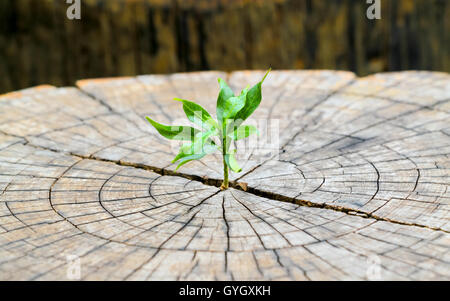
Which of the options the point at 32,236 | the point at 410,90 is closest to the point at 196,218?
the point at 32,236

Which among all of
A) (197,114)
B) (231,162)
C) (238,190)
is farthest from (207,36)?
(231,162)

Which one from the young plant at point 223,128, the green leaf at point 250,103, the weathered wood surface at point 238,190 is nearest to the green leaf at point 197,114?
the young plant at point 223,128

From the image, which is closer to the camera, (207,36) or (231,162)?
(231,162)

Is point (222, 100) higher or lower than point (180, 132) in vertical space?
higher

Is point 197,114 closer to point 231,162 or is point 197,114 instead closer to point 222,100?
point 222,100

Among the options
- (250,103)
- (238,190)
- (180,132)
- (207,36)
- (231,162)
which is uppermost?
(207,36)

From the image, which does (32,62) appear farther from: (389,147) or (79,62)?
(389,147)

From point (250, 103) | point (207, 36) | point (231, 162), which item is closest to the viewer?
point (231, 162)

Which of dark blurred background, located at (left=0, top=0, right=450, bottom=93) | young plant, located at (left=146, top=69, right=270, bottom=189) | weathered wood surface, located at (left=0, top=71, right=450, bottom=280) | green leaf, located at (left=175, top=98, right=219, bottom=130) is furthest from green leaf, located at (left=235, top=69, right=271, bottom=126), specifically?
dark blurred background, located at (left=0, top=0, right=450, bottom=93)
